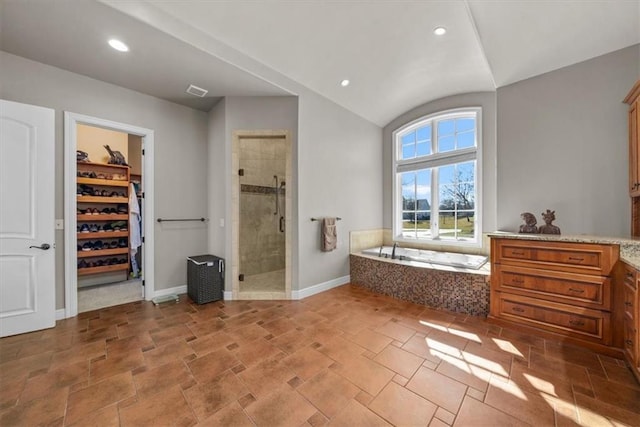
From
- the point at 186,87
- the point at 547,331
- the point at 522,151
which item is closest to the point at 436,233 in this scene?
the point at 522,151

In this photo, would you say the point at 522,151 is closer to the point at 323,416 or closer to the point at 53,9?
the point at 323,416

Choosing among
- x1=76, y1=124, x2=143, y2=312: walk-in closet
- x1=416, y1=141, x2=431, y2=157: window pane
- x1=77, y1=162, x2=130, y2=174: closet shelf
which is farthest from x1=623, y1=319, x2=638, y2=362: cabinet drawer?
x1=77, y1=162, x2=130, y2=174: closet shelf

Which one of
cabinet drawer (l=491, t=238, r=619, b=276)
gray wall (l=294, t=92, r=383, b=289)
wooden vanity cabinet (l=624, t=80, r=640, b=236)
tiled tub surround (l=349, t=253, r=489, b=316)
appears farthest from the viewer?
gray wall (l=294, t=92, r=383, b=289)

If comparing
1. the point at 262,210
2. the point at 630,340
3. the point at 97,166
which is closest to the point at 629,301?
the point at 630,340

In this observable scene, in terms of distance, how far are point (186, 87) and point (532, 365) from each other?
440cm

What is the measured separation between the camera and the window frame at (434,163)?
143 inches

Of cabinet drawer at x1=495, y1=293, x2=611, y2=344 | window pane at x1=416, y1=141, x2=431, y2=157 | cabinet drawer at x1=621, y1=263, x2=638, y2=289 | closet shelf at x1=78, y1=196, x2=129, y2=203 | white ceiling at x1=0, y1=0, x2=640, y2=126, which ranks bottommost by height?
cabinet drawer at x1=495, y1=293, x2=611, y2=344

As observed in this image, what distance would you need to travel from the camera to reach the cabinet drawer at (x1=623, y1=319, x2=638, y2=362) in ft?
5.54

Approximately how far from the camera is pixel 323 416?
140 centimetres

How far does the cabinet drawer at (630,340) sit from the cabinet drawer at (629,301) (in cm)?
5

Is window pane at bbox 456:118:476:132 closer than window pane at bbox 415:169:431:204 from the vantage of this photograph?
Yes

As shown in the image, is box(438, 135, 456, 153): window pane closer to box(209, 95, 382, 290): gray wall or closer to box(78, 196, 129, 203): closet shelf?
box(209, 95, 382, 290): gray wall

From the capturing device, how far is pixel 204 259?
10.8 feet

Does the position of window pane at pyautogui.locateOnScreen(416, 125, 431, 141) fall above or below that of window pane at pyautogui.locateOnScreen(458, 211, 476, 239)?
above
